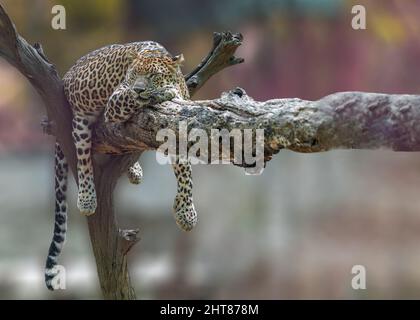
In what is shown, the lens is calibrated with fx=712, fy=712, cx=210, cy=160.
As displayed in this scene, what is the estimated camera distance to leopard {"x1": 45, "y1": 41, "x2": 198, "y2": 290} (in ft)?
7.37

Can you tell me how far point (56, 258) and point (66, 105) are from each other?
2.10 feet

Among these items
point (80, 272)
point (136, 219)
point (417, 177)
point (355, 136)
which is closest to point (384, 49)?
point (417, 177)

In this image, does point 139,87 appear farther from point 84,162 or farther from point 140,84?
point 84,162

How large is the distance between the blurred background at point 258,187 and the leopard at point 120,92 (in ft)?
9.52

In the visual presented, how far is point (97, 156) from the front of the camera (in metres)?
Result: 2.63

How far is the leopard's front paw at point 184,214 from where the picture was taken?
2.38m

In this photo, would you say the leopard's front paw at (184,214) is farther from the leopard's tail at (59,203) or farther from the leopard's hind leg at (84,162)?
the leopard's tail at (59,203)

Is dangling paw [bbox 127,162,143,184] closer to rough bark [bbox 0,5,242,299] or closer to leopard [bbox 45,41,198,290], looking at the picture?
rough bark [bbox 0,5,242,299]

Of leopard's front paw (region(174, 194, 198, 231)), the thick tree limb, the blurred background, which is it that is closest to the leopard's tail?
leopard's front paw (region(174, 194, 198, 231))

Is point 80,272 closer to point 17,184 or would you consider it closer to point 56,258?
point 17,184

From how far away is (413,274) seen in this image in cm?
553

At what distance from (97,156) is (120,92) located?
44cm

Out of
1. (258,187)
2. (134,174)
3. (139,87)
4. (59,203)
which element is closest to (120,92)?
(139,87)

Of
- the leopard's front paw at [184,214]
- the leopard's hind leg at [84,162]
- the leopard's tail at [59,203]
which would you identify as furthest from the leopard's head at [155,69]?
the leopard's tail at [59,203]
